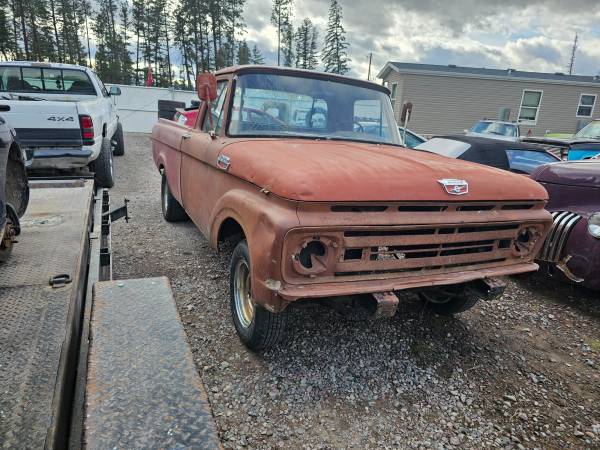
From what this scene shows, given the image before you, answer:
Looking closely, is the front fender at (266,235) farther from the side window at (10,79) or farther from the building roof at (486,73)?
the building roof at (486,73)

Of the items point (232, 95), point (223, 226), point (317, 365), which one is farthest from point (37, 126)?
point (317, 365)

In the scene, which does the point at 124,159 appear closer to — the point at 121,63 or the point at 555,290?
the point at 555,290

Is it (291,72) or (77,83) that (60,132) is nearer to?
(77,83)

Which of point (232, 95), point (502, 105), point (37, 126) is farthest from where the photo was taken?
point (502, 105)

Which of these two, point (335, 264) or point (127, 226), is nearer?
point (335, 264)

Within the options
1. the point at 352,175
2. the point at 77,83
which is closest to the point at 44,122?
the point at 77,83

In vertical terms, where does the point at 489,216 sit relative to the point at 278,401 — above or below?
above

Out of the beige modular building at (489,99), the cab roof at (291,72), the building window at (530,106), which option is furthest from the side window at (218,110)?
the building window at (530,106)

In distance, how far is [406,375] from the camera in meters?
2.74

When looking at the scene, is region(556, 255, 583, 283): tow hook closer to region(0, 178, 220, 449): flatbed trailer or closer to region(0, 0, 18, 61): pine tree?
region(0, 178, 220, 449): flatbed trailer

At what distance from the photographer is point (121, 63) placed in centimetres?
3703

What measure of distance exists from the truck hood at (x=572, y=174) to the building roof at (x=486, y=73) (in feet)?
57.5

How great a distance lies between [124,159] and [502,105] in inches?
741

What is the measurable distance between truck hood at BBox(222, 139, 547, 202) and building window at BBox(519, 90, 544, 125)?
21697mm
